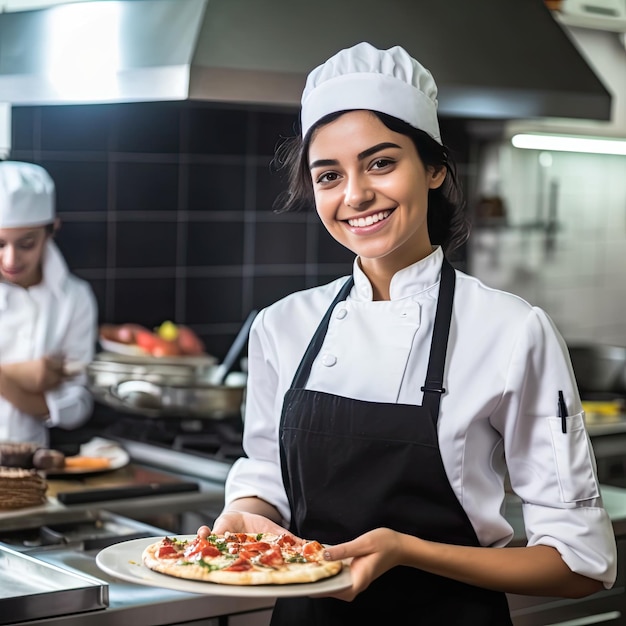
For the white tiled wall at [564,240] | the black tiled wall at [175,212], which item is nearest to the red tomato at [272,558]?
the black tiled wall at [175,212]

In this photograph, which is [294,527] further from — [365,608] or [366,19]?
[366,19]

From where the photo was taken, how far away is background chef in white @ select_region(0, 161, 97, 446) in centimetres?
261

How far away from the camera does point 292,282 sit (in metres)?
3.49

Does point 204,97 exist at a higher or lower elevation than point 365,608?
higher

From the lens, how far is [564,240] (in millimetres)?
4082

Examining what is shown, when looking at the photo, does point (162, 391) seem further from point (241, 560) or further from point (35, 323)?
point (241, 560)

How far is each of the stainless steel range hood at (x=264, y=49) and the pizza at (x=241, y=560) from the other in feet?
2.43

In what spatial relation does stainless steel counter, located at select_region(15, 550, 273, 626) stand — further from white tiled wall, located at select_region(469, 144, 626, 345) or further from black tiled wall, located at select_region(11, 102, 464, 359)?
white tiled wall, located at select_region(469, 144, 626, 345)

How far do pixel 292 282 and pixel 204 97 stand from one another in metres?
1.73

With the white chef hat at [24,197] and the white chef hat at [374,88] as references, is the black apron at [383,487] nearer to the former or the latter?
the white chef hat at [374,88]

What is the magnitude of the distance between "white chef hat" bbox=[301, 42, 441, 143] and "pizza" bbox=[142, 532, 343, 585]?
491 millimetres

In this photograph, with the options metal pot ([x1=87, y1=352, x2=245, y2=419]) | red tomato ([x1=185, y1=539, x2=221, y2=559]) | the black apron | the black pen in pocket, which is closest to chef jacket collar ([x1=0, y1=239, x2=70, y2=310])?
metal pot ([x1=87, y1=352, x2=245, y2=419])

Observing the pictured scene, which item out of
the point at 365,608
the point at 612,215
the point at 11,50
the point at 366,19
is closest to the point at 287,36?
the point at 366,19

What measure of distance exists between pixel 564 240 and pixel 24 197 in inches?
82.8
